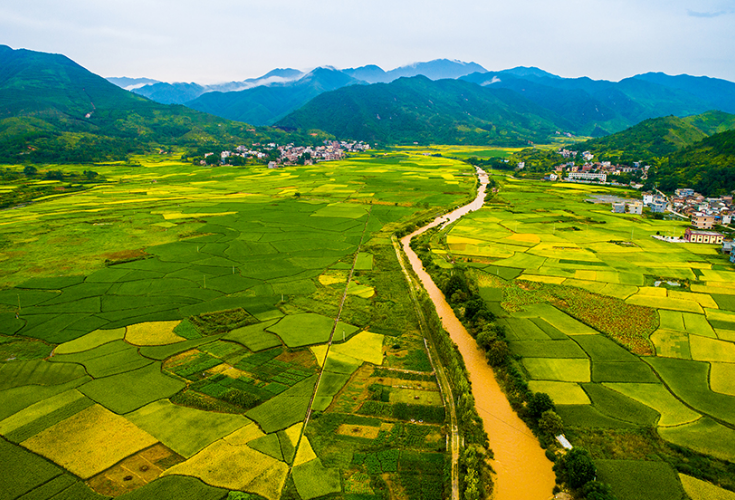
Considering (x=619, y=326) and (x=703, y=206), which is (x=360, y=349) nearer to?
(x=619, y=326)

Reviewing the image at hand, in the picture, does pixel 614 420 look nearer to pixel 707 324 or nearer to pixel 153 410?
pixel 707 324

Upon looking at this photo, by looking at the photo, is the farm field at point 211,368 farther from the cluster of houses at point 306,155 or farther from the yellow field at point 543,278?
the cluster of houses at point 306,155

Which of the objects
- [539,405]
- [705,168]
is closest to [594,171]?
[705,168]

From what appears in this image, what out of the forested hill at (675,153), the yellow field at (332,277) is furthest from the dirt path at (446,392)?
the forested hill at (675,153)

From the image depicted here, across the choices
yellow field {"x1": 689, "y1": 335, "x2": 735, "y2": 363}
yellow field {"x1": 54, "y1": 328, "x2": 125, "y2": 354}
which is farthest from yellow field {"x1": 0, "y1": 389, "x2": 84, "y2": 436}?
yellow field {"x1": 689, "y1": 335, "x2": 735, "y2": 363}

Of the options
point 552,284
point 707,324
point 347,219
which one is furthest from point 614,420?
point 347,219

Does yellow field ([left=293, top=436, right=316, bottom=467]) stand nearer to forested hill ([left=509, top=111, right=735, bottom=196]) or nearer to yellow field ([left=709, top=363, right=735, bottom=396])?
yellow field ([left=709, top=363, right=735, bottom=396])
